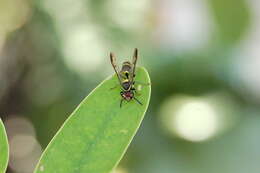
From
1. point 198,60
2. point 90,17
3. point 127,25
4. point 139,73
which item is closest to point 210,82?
point 198,60

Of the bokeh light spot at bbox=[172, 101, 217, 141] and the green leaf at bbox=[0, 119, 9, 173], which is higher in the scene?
the green leaf at bbox=[0, 119, 9, 173]

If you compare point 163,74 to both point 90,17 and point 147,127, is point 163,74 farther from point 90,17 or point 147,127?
point 90,17

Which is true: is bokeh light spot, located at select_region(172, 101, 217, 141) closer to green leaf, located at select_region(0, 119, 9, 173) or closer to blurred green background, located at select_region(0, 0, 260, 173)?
blurred green background, located at select_region(0, 0, 260, 173)

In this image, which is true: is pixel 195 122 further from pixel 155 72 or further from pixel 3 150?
pixel 3 150

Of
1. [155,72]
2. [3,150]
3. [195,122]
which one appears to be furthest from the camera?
[155,72]

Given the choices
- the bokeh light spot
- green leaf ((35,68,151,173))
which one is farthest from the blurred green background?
green leaf ((35,68,151,173))

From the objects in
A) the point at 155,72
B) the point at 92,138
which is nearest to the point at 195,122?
the point at 155,72
